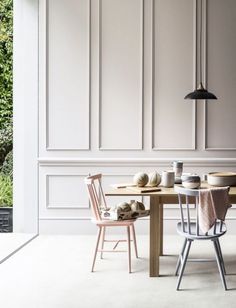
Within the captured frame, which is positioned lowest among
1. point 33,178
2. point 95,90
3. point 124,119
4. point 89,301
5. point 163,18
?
point 89,301

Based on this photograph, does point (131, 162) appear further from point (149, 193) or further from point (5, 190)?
point (5, 190)

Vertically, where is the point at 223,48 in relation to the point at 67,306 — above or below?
above

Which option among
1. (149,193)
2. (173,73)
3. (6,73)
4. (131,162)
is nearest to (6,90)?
(6,73)

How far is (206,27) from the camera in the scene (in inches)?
201

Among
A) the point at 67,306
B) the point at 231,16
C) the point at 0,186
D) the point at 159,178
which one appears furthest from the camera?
the point at 0,186

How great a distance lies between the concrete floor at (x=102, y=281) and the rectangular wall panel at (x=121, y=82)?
133 cm

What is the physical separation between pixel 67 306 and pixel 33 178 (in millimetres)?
2480

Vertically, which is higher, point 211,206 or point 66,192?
point 211,206

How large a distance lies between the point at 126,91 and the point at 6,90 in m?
3.13

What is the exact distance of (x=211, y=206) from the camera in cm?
311

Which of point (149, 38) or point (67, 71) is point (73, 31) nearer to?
point (67, 71)

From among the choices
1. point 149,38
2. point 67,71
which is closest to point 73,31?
point 67,71

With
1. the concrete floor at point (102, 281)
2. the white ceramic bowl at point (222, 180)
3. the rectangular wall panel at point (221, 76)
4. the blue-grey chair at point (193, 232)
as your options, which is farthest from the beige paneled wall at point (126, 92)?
the blue-grey chair at point (193, 232)

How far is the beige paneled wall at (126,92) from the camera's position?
5105 mm
